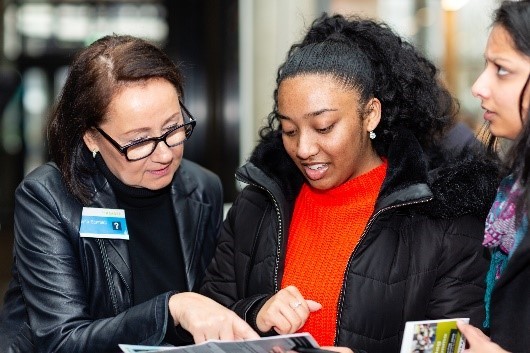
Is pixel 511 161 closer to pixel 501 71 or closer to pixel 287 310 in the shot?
pixel 501 71

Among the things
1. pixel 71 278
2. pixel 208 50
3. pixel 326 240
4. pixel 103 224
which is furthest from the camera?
pixel 208 50

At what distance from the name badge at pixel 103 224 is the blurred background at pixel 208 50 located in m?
3.68

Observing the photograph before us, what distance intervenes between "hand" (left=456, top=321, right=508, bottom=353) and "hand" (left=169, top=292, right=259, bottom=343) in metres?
0.58

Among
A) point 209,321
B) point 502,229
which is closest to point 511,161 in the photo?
point 502,229

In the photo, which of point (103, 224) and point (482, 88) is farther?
point (103, 224)

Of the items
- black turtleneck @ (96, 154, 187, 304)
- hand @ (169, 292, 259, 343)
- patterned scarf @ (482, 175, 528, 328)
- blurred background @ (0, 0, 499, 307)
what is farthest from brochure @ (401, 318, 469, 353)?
blurred background @ (0, 0, 499, 307)

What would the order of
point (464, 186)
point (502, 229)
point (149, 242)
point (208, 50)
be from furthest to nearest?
point (208, 50)
point (149, 242)
point (464, 186)
point (502, 229)

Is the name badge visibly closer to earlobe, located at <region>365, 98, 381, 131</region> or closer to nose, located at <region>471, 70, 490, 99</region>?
earlobe, located at <region>365, 98, 381, 131</region>

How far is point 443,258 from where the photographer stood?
8.24 ft

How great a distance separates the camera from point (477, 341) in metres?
2.22

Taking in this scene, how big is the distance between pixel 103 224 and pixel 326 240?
79 cm

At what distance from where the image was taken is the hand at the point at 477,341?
7.22 feet

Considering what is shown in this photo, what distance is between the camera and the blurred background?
684 cm

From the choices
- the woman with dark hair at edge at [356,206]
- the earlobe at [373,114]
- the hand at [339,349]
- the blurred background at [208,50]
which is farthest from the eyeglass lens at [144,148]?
the blurred background at [208,50]
